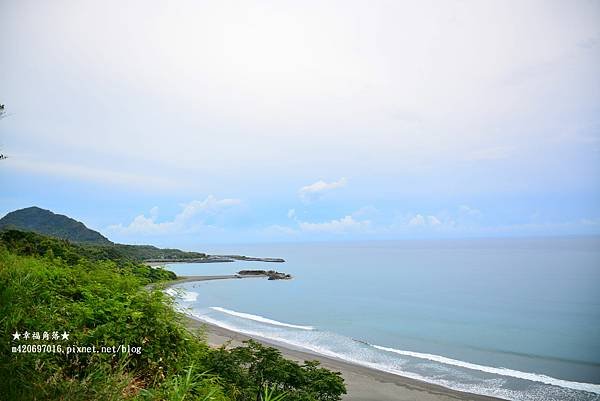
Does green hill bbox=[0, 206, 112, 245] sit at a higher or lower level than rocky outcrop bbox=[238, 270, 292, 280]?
higher

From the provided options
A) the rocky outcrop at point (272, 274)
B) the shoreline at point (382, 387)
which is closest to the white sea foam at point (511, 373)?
the shoreline at point (382, 387)

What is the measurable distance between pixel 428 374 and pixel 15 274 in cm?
1898

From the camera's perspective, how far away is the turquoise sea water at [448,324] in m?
19.2

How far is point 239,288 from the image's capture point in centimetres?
5478

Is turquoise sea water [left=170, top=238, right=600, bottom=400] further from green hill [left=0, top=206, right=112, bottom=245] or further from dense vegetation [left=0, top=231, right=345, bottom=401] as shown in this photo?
green hill [left=0, top=206, right=112, bottom=245]

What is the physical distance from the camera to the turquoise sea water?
19.2 meters

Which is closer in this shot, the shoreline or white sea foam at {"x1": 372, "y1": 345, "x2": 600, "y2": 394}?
the shoreline

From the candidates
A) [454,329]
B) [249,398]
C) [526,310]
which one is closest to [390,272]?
[526,310]

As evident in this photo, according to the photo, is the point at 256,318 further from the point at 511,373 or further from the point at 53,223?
the point at 53,223

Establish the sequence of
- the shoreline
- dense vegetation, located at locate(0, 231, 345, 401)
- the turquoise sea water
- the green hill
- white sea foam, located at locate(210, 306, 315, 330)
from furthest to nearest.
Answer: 1. the green hill
2. white sea foam, located at locate(210, 306, 315, 330)
3. the turquoise sea water
4. the shoreline
5. dense vegetation, located at locate(0, 231, 345, 401)

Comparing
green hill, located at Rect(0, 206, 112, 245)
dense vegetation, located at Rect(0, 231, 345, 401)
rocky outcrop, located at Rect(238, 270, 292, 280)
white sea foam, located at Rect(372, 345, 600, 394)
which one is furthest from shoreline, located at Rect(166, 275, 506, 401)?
green hill, located at Rect(0, 206, 112, 245)

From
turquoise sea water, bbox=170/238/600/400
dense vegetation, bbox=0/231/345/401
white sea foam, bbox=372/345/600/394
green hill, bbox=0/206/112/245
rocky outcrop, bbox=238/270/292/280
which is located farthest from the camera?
green hill, bbox=0/206/112/245

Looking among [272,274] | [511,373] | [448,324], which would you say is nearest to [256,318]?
[448,324]

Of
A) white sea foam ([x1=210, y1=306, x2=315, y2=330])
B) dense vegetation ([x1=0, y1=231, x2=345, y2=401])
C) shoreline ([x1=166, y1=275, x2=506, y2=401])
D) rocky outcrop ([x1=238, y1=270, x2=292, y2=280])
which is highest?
dense vegetation ([x1=0, y1=231, x2=345, y2=401])
